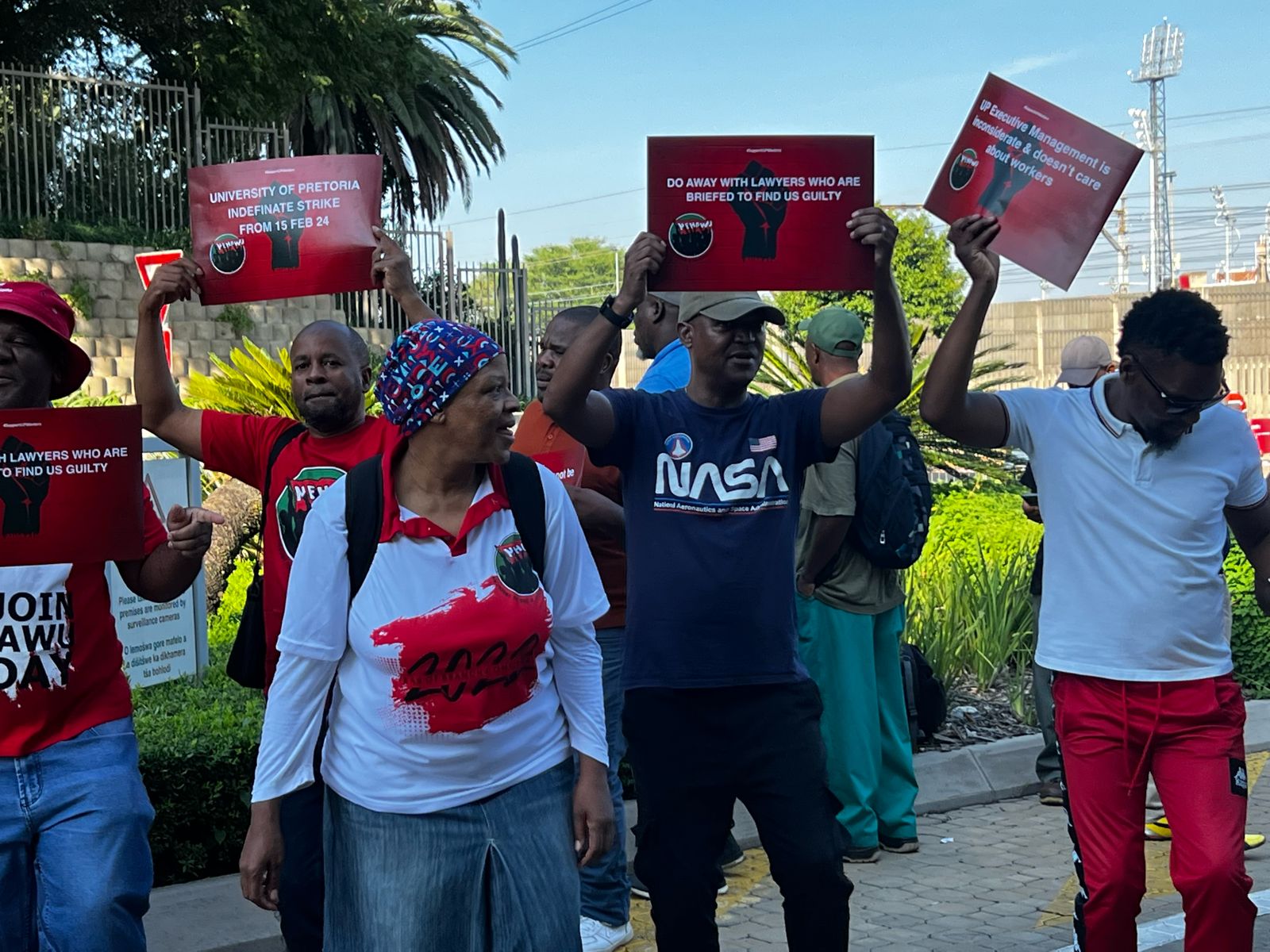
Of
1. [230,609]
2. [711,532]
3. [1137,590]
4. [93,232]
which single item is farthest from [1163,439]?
[93,232]

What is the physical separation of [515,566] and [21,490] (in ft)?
3.82

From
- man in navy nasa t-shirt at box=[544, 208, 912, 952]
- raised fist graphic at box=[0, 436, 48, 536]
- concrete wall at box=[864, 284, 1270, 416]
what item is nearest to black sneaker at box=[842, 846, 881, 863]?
man in navy nasa t-shirt at box=[544, 208, 912, 952]

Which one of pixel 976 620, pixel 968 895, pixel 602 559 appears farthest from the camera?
pixel 976 620

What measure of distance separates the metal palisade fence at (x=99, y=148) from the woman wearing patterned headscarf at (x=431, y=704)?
54.0 ft

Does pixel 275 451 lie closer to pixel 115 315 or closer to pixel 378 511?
pixel 378 511

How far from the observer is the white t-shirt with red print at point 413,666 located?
318 cm

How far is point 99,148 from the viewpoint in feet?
62.8

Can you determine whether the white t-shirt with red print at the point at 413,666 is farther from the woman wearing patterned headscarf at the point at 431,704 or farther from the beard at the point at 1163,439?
the beard at the point at 1163,439

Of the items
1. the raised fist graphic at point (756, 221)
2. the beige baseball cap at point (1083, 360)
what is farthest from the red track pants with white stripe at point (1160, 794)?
the beige baseball cap at point (1083, 360)

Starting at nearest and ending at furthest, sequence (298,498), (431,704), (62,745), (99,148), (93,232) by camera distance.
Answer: (431,704) → (62,745) → (298,498) → (93,232) → (99,148)

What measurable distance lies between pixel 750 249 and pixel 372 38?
74.2ft

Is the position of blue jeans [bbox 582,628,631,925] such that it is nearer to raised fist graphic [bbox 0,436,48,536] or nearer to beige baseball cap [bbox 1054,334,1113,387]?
raised fist graphic [bbox 0,436,48,536]

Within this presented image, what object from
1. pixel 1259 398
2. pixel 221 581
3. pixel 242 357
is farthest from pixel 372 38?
pixel 1259 398

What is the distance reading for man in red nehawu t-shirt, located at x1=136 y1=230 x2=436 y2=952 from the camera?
4.08 m
